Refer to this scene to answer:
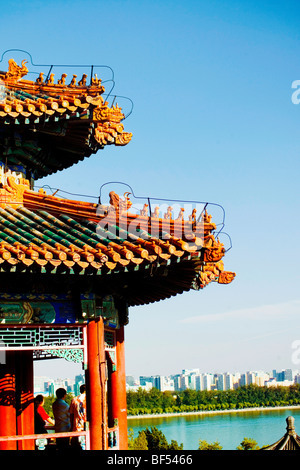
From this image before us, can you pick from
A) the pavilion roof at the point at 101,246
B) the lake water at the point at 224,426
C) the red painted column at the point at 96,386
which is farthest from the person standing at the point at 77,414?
the lake water at the point at 224,426

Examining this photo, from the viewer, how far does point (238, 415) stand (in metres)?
130

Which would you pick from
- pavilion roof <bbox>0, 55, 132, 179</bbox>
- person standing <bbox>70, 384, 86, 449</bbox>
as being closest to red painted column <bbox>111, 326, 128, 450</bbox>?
person standing <bbox>70, 384, 86, 449</bbox>

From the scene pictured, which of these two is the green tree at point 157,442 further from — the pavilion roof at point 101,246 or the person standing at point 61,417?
the pavilion roof at point 101,246

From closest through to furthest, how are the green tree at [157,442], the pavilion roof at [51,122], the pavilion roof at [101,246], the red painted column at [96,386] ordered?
the pavilion roof at [101,246] → the red painted column at [96,386] → the pavilion roof at [51,122] → the green tree at [157,442]

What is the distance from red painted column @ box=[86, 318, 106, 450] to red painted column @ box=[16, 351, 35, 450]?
1.71 metres

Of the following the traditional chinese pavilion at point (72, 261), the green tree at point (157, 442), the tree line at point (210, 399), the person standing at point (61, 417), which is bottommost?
the tree line at point (210, 399)

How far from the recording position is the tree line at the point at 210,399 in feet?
418

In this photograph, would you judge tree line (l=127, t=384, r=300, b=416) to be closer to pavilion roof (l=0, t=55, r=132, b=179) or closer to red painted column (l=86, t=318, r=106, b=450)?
pavilion roof (l=0, t=55, r=132, b=179)

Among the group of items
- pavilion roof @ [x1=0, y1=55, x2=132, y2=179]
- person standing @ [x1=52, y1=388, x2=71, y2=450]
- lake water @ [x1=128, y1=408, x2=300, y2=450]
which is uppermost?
pavilion roof @ [x1=0, y1=55, x2=132, y2=179]

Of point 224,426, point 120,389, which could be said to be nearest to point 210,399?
point 224,426

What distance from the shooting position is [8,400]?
9711 millimetres

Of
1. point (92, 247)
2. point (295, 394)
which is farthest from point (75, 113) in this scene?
point (295, 394)

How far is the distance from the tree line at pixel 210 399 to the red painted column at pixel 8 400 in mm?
116734

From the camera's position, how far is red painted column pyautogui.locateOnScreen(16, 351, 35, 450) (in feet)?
32.7
